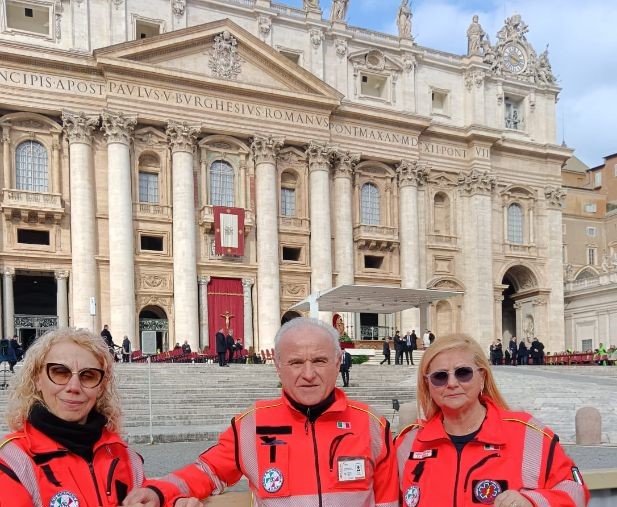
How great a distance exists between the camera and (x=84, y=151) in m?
31.3

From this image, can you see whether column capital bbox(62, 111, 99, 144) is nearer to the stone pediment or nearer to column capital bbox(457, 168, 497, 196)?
the stone pediment

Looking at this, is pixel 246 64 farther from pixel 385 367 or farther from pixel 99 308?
pixel 385 367

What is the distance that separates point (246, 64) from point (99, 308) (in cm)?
1338

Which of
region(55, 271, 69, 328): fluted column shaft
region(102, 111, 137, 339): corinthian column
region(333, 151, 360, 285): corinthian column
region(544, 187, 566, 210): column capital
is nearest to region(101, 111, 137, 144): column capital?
region(102, 111, 137, 339): corinthian column

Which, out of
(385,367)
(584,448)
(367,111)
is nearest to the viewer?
(584,448)

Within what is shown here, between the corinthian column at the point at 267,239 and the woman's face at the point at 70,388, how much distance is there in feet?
100

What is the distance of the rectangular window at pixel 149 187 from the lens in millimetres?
33219

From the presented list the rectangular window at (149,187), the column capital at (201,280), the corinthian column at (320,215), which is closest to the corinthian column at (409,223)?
the corinthian column at (320,215)

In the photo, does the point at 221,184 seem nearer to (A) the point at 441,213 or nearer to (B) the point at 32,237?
(B) the point at 32,237

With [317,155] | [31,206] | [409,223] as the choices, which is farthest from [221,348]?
[409,223]

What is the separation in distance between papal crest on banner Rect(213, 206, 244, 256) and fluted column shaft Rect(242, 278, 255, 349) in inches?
59.6

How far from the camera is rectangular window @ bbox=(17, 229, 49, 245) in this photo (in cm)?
3072

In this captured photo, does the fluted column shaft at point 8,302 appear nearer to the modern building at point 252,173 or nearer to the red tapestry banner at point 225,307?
the modern building at point 252,173

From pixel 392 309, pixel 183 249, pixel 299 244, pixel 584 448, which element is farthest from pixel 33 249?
pixel 584 448
